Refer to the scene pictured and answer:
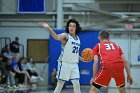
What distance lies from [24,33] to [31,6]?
166 centimetres

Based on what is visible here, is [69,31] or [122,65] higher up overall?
[69,31]

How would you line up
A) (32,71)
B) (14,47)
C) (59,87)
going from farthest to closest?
(14,47), (32,71), (59,87)

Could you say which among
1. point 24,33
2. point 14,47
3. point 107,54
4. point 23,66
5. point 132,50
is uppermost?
point 24,33

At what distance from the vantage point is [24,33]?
23000 mm

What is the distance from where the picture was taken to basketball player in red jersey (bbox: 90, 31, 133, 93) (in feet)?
25.6

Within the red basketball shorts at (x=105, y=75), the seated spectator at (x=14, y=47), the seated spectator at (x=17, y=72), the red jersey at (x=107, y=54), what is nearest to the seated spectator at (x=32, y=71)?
the seated spectator at (x=17, y=72)

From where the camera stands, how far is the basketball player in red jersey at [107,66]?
7.79m

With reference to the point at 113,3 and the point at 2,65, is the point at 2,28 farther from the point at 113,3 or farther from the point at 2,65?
the point at 113,3

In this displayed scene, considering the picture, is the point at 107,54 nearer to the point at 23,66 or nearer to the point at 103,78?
the point at 103,78

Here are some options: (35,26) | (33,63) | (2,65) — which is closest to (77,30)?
(2,65)

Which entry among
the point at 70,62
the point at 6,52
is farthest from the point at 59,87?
the point at 6,52

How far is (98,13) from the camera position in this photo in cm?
2266

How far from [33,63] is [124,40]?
537cm

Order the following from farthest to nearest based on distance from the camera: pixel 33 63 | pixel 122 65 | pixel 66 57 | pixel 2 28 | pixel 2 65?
pixel 2 28 → pixel 33 63 → pixel 2 65 → pixel 66 57 → pixel 122 65
